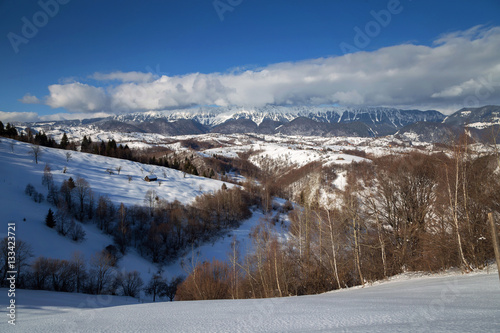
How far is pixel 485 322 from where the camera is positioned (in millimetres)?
3219

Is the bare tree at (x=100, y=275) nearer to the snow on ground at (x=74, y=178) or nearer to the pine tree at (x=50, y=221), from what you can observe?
the snow on ground at (x=74, y=178)

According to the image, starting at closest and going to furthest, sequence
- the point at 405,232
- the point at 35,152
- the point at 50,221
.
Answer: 1. the point at 405,232
2. the point at 50,221
3. the point at 35,152

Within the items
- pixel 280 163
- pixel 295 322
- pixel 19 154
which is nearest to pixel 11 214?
pixel 19 154

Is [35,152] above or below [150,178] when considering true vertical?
above

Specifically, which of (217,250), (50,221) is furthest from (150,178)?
(217,250)

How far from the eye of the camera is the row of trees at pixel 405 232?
35.1 ft

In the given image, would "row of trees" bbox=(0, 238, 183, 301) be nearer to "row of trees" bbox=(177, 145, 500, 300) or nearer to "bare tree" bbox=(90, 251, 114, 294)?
"bare tree" bbox=(90, 251, 114, 294)

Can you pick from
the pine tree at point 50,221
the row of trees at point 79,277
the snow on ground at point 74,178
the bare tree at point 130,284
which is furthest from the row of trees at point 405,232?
the pine tree at point 50,221

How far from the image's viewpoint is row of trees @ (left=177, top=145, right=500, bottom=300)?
10.7 metres

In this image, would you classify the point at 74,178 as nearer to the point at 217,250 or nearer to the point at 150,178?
the point at 150,178

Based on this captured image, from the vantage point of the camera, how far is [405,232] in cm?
1448

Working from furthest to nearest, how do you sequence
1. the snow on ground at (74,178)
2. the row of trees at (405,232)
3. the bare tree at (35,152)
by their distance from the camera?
the bare tree at (35,152)
the snow on ground at (74,178)
the row of trees at (405,232)

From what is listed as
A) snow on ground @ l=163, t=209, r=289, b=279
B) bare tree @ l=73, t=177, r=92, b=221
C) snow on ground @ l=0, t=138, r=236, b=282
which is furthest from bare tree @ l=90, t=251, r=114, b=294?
bare tree @ l=73, t=177, r=92, b=221

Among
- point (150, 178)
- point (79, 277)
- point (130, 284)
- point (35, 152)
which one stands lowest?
point (130, 284)
